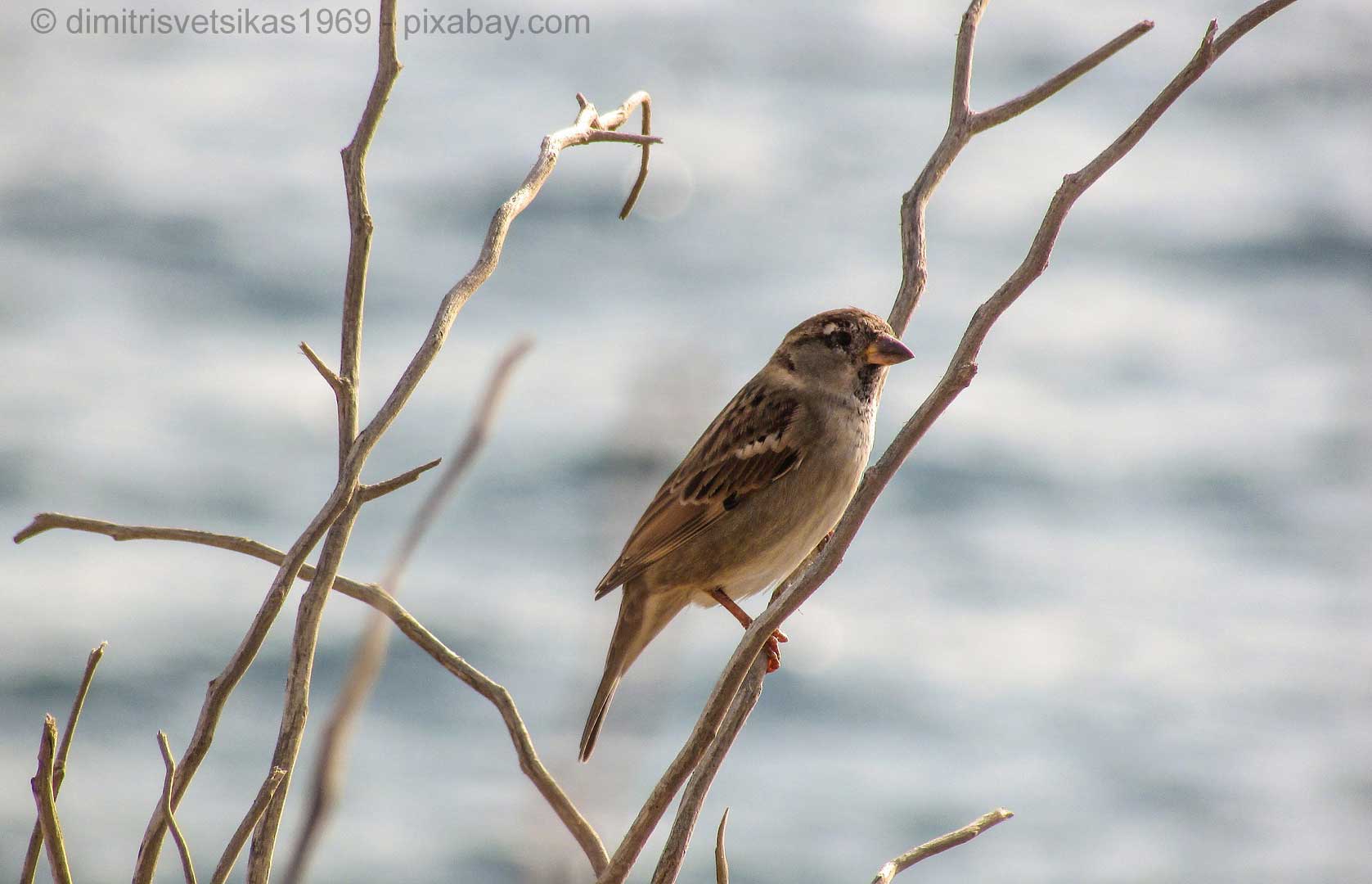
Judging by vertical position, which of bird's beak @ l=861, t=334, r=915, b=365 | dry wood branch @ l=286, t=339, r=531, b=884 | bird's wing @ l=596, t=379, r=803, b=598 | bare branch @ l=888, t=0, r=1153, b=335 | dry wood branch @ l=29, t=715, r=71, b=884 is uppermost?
bird's beak @ l=861, t=334, r=915, b=365

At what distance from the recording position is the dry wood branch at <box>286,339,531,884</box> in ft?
3.51

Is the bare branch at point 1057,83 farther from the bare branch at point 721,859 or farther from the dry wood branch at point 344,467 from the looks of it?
the bare branch at point 721,859

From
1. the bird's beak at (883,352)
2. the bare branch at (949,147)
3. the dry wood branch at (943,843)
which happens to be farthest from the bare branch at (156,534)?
the bird's beak at (883,352)

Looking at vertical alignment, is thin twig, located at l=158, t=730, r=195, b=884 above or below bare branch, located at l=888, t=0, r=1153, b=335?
below

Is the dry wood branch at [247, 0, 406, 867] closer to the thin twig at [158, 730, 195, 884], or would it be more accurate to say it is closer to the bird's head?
the thin twig at [158, 730, 195, 884]

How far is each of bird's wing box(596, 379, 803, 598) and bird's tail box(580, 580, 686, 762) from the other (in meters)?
0.06

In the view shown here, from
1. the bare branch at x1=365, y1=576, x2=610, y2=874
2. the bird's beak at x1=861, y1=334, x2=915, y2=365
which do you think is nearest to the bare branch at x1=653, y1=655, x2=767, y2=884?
the bare branch at x1=365, y1=576, x2=610, y2=874

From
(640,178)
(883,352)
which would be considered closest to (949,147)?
(640,178)

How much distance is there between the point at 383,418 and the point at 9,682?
6.41 m

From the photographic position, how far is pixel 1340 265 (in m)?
10.9

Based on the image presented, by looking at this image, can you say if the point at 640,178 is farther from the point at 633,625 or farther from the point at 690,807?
the point at 633,625

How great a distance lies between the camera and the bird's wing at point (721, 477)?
12.5 ft

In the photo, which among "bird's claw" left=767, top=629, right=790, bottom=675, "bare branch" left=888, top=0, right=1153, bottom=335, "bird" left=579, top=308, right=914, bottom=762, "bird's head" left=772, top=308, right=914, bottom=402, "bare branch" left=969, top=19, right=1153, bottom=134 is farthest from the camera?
"bird's head" left=772, top=308, right=914, bottom=402

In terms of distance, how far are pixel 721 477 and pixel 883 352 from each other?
0.54m
